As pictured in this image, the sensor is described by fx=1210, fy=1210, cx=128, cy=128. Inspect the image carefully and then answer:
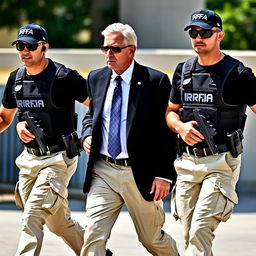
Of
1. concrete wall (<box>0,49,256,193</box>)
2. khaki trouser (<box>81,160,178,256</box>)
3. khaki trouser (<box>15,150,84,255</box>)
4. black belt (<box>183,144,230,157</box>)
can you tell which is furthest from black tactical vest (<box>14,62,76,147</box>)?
concrete wall (<box>0,49,256,193</box>)

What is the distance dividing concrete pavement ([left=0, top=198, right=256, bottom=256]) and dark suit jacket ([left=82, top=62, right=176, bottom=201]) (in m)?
2.11

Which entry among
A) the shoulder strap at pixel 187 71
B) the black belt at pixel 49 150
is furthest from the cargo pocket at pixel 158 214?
the black belt at pixel 49 150

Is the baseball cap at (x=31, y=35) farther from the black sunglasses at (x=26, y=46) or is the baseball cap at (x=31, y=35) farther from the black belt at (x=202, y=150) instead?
the black belt at (x=202, y=150)

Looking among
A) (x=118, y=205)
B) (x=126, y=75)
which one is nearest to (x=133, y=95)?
(x=126, y=75)

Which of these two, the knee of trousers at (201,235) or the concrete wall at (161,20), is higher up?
the knee of trousers at (201,235)

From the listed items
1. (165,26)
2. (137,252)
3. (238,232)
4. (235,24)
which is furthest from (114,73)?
(235,24)

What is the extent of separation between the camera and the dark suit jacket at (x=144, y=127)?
8312mm

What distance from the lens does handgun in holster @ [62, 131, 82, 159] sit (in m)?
8.95

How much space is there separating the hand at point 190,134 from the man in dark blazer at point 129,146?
0.15 m

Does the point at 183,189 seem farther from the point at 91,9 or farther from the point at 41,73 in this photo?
the point at 91,9

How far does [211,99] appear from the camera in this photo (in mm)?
8297

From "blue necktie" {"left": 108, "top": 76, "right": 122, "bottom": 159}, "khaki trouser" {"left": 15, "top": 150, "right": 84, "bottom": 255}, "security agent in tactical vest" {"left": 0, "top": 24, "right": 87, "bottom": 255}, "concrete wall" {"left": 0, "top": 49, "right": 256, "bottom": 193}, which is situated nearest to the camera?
"blue necktie" {"left": 108, "top": 76, "right": 122, "bottom": 159}

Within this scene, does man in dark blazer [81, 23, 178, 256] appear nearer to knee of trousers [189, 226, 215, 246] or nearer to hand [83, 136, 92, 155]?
hand [83, 136, 92, 155]

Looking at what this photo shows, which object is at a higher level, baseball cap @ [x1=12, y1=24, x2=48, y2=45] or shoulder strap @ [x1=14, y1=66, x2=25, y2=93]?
baseball cap @ [x1=12, y1=24, x2=48, y2=45]
